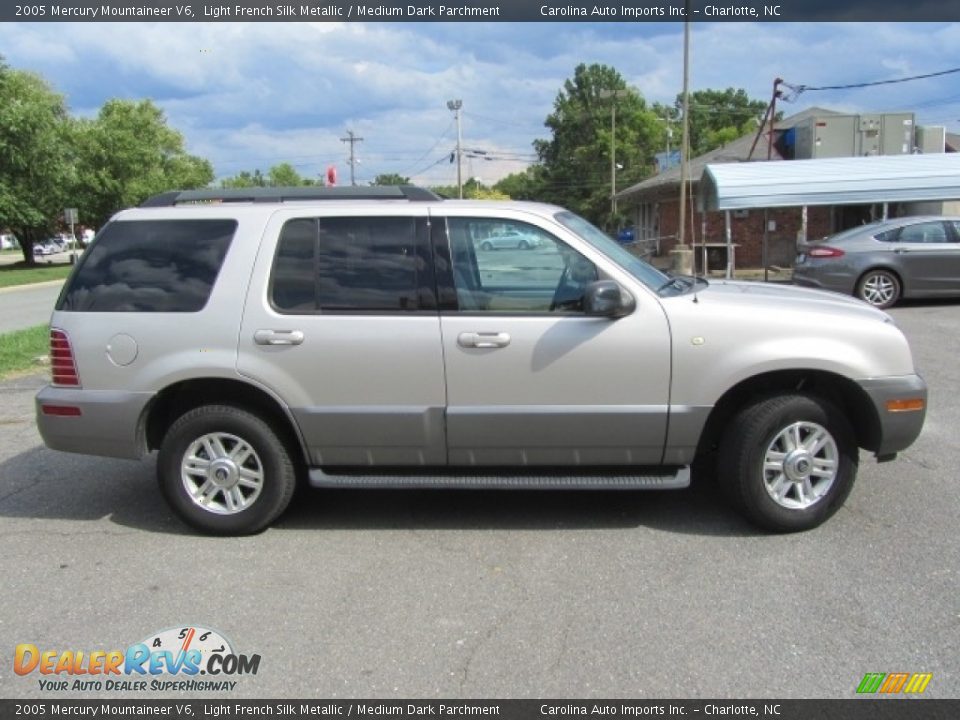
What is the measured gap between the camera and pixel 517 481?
4258 mm

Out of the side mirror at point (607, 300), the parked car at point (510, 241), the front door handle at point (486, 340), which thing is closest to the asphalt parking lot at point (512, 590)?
the front door handle at point (486, 340)

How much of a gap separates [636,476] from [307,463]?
6.02 ft

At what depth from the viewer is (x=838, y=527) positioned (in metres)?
4.34

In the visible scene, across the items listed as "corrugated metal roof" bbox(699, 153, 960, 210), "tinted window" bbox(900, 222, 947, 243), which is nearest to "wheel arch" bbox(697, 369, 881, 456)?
"tinted window" bbox(900, 222, 947, 243)

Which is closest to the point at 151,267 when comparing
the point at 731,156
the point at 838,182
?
the point at 838,182

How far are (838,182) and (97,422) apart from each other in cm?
1761

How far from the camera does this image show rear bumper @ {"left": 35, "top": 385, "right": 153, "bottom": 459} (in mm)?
4379

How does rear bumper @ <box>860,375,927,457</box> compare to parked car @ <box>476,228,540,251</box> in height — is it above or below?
below

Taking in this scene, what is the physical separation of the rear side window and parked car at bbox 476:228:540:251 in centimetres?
141

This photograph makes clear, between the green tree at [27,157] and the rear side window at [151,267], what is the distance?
33.3m

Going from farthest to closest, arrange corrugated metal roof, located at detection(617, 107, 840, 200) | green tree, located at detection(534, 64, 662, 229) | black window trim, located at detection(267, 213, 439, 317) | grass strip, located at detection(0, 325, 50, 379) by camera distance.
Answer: green tree, located at detection(534, 64, 662, 229), corrugated metal roof, located at detection(617, 107, 840, 200), grass strip, located at detection(0, 325, 50, 379), black window trim, located at detection(267, 213, 439, 317)

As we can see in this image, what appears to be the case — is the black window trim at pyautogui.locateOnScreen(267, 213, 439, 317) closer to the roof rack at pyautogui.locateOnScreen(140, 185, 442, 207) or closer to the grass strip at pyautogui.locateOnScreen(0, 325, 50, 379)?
the roof rack at pyautogui.locateOnScreen(140, 185, 442, 207)

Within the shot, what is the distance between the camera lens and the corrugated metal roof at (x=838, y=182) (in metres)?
17.5

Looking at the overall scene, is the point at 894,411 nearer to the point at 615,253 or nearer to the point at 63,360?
the point at 615,253
